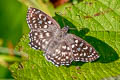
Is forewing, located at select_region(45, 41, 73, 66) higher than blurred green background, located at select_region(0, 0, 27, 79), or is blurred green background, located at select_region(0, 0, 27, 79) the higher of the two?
blurred green background, located at select_region(0, 0, 27, 79)

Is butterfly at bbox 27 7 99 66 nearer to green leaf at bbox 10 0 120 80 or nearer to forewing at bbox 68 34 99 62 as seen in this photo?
forewing at bbox 68 34 99 62

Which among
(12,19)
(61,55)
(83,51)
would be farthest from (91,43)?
(12,19)

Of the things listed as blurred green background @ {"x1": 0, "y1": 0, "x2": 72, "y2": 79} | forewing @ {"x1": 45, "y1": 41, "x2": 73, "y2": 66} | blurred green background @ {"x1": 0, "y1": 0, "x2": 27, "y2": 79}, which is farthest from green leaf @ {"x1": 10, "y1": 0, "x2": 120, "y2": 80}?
blurred green background @ {"x1": 0, "y1": 0, "x2": 27, "y2": 79}

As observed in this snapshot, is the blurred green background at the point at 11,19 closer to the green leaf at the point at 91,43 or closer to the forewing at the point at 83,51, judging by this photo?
the green leaf at the point at 91,43

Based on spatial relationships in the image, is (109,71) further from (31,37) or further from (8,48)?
(8,48)

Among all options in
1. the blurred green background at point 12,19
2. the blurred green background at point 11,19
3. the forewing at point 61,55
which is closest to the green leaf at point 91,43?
the forewing at point 61,55
